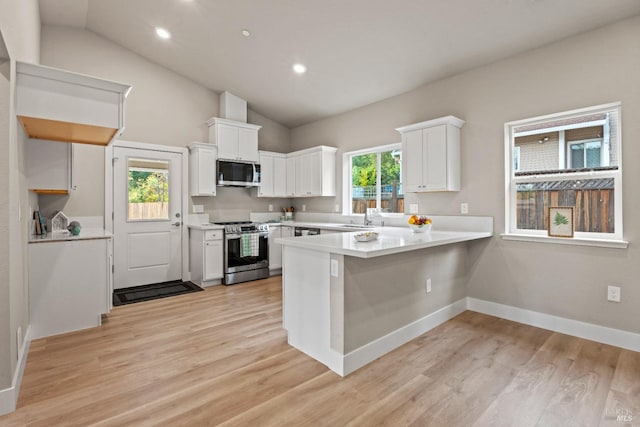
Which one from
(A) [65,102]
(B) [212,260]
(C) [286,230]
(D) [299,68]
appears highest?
(D) [299,68]

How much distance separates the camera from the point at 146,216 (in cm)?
484

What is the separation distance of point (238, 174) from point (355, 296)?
3655mm

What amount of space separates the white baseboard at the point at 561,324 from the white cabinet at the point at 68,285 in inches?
156

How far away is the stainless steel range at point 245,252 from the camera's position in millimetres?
4922

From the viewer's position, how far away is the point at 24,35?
2.60 metres

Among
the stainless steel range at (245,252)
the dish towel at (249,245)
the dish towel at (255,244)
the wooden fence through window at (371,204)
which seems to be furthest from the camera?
the dish towel at (255,244)

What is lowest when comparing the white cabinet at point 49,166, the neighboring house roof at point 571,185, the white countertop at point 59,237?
the white countertop at point 59,237

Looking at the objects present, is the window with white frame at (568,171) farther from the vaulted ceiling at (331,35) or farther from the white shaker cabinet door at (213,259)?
the white shaker cabinet door at (213,259)

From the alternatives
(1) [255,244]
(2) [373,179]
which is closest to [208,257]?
(1) [255,244]

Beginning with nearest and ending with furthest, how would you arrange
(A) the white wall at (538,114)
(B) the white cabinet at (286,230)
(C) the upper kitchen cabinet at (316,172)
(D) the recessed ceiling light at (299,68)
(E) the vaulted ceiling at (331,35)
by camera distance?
1. (A) the white wall at (538,114)
2. (E) the vaulted ceiling at (331,35)
3. (D) the recessed ceiling light at (299,68)
4. (C) the upper kitchen cabinet at (316,172)
5. (B) the white cabinet at (286,230)

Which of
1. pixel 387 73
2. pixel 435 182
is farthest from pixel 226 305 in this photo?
pixel 387 73

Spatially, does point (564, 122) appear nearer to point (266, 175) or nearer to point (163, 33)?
point (266, 175)

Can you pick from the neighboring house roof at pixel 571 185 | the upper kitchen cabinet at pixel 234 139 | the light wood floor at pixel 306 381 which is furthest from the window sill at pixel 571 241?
the upper kitchen cabinet at pixel 234 139

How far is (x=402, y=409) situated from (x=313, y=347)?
33.4 inches
